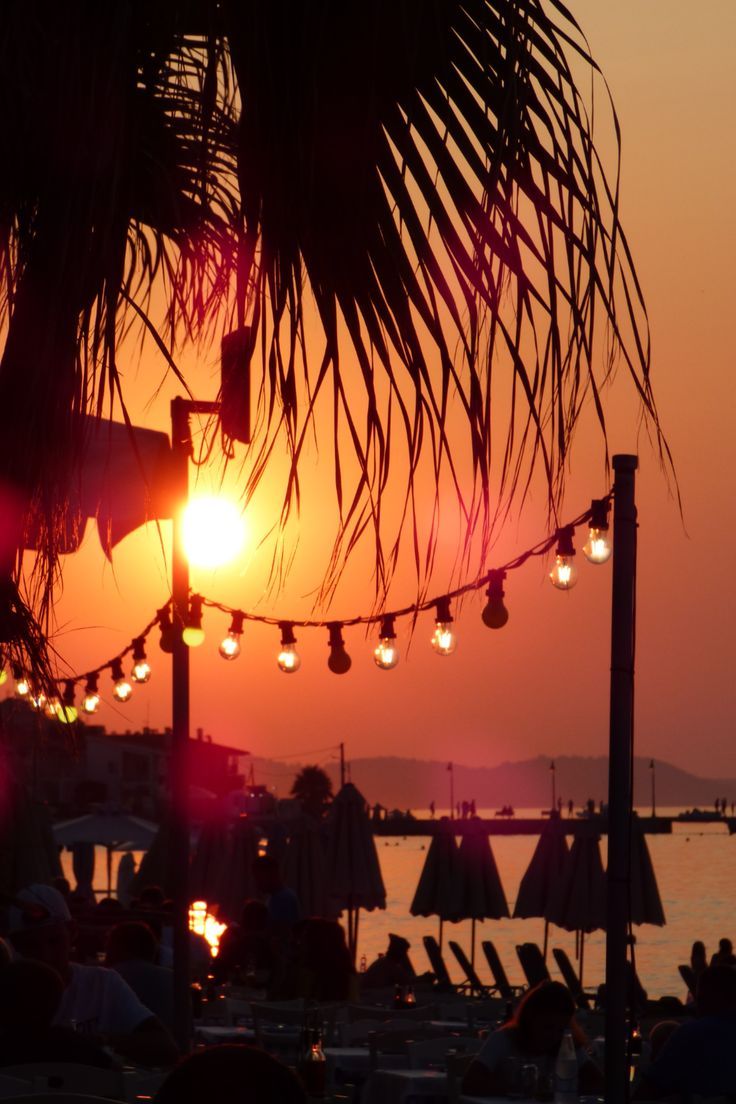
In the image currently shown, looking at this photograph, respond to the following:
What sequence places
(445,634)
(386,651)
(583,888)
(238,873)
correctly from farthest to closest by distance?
(238,873) < (583,888) < (386,651) < (445,634)

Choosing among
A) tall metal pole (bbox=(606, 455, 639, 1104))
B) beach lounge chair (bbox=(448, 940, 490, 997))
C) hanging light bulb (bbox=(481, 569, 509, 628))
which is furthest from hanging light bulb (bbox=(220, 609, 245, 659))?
beach lounge chair (bbox=(448, 940, 490, 997))

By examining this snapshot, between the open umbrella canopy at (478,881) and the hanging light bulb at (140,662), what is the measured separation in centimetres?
881

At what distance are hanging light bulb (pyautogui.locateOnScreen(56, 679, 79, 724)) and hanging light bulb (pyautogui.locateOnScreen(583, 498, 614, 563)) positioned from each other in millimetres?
2738

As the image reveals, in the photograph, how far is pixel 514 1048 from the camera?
7582mm

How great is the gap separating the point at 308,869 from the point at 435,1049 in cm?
923

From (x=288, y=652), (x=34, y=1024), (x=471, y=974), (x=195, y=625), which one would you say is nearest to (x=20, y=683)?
(x=34, y=1024)

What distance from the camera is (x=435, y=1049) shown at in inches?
338

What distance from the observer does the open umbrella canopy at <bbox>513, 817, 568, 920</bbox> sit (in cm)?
1772

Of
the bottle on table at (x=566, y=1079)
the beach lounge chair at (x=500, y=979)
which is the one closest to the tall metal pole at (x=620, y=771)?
the bottle on table at (x=566, y=1079)

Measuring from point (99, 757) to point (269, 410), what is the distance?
396 feet

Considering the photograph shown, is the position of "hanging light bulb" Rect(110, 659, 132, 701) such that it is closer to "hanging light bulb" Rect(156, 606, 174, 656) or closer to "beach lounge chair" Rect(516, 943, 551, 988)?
"hanging light bulb" Rect(156, 606, 174, 656)

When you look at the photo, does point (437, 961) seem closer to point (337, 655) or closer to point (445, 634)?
point (337, 655)

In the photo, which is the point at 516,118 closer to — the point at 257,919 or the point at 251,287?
the point at 251,287

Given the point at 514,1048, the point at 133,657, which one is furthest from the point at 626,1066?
the point at 133,657
